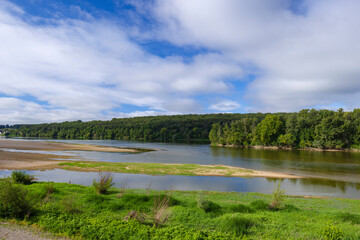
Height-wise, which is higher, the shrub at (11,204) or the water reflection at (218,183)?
the shrub at (11,204)

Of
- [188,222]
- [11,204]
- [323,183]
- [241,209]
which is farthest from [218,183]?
[11,204]

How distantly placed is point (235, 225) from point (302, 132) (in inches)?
3565

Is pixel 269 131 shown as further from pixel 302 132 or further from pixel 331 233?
pixel 331 233

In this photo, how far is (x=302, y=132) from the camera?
288ft

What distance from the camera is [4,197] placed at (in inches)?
383

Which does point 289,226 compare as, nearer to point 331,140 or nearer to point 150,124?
point 331,140

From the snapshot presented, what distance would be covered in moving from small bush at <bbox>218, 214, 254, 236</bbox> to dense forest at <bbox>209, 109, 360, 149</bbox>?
8383 centimetres

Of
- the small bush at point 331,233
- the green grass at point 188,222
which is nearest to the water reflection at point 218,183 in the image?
the green grass at point 188,222

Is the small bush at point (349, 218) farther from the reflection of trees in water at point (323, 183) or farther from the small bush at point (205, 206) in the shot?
the reflection of trees in water at point (323, 183)

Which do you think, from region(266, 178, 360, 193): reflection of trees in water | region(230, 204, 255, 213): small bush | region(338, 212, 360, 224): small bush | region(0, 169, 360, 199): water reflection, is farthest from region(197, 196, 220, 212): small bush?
region(266, 178, 360, 193): reflection of trees in water

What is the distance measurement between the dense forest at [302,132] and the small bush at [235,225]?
83.8 meters

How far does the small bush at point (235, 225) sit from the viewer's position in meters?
9.03

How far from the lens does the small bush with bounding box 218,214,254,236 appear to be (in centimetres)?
903

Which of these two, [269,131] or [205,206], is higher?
[269,131]
